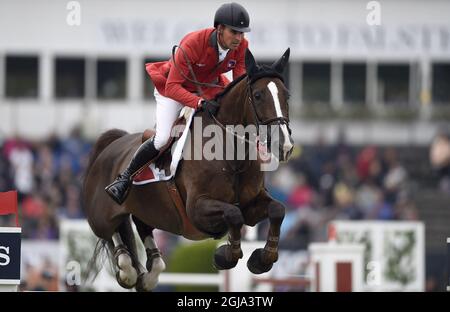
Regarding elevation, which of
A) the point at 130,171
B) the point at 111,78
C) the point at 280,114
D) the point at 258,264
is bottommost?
the point at 258,264

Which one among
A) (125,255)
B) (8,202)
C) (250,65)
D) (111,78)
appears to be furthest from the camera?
(111,78)

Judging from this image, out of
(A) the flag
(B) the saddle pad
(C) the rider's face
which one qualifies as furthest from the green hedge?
(C) the rider's face

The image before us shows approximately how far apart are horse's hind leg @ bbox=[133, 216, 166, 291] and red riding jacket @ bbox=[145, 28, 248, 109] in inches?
61.3

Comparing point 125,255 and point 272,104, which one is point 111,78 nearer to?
point 125,255

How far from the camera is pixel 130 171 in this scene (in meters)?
8.23

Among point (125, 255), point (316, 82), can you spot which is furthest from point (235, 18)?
point (316, 82)

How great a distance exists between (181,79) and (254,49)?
47.9 feet

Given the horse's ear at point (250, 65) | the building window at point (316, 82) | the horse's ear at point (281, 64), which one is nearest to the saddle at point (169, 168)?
the horse's ear at point (250, 65)

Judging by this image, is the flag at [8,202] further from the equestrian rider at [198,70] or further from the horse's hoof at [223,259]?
the horse's hoof at [223,259]

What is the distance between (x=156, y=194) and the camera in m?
8.27

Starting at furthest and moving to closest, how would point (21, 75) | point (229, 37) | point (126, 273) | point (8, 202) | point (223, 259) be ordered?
point (21, 75)
point (126, 273)
point (8, 202)
point (229, 37)
point (223, 259)

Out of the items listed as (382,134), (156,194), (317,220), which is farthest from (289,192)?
(156,194)

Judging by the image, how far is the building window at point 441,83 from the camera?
73.0 ft

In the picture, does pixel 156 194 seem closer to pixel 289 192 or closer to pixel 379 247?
pixel 379 247
